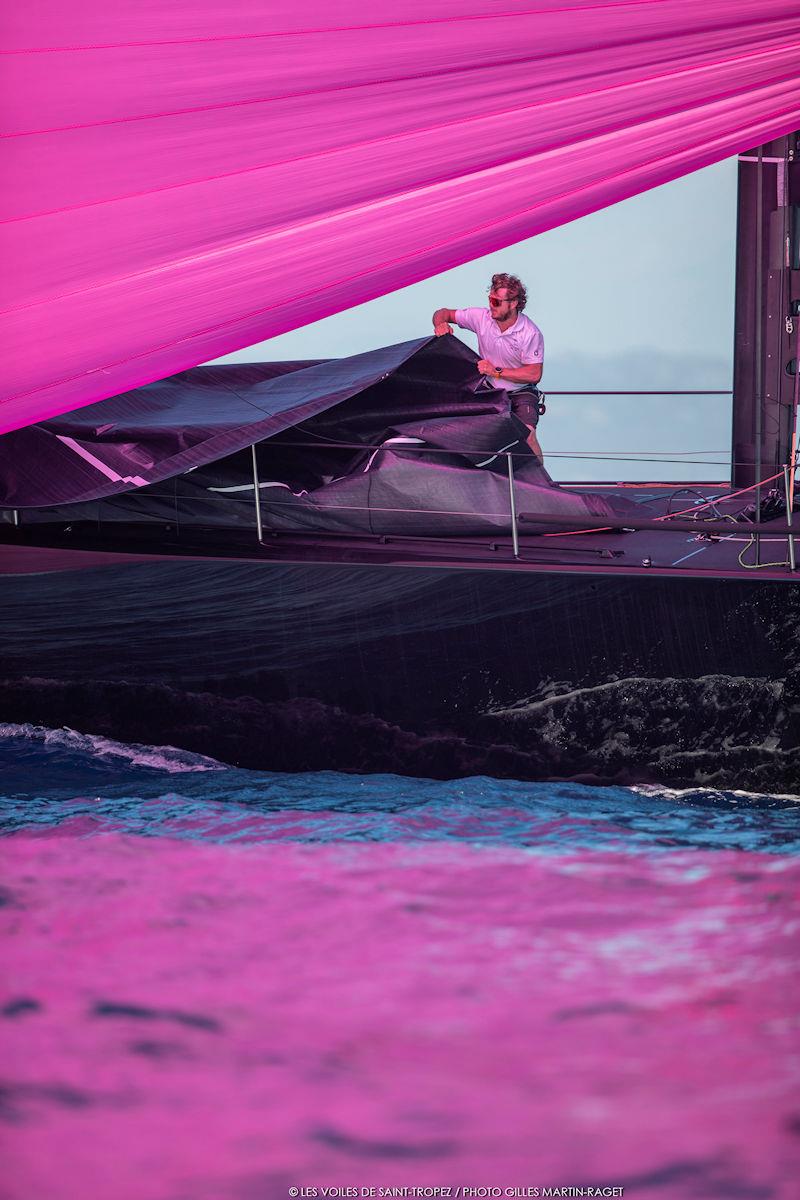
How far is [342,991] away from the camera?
6.24 ft

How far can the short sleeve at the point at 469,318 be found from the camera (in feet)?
11.4

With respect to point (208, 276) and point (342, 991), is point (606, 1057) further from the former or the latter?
point (208, 276)

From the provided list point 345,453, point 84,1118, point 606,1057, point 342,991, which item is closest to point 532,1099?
point 606,1057

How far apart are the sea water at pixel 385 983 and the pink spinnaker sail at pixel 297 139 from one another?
3.40ft

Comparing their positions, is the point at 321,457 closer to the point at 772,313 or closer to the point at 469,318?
the point at 469,318

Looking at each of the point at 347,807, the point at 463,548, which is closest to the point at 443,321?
the point at 463,548

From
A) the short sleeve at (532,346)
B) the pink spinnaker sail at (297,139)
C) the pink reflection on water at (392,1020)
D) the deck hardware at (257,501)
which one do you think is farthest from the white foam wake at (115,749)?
the short sleeve at (532,346)

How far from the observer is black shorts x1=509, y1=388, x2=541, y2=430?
338 centimetres

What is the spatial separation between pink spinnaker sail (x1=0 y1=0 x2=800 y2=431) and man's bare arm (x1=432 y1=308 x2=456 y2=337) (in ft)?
1.96

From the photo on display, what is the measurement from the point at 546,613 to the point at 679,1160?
148cm

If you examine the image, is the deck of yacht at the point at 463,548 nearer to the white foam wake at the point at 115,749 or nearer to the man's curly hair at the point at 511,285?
the white foam wake at the point at 115,749

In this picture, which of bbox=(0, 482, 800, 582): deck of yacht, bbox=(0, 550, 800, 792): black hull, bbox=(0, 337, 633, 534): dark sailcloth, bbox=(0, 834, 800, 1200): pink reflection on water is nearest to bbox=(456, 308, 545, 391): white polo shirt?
bbox=(0, 337, 633, 534): dark sailcloth

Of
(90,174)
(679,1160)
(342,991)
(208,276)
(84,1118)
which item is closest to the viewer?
(679,1160)

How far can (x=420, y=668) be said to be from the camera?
9.20ft
